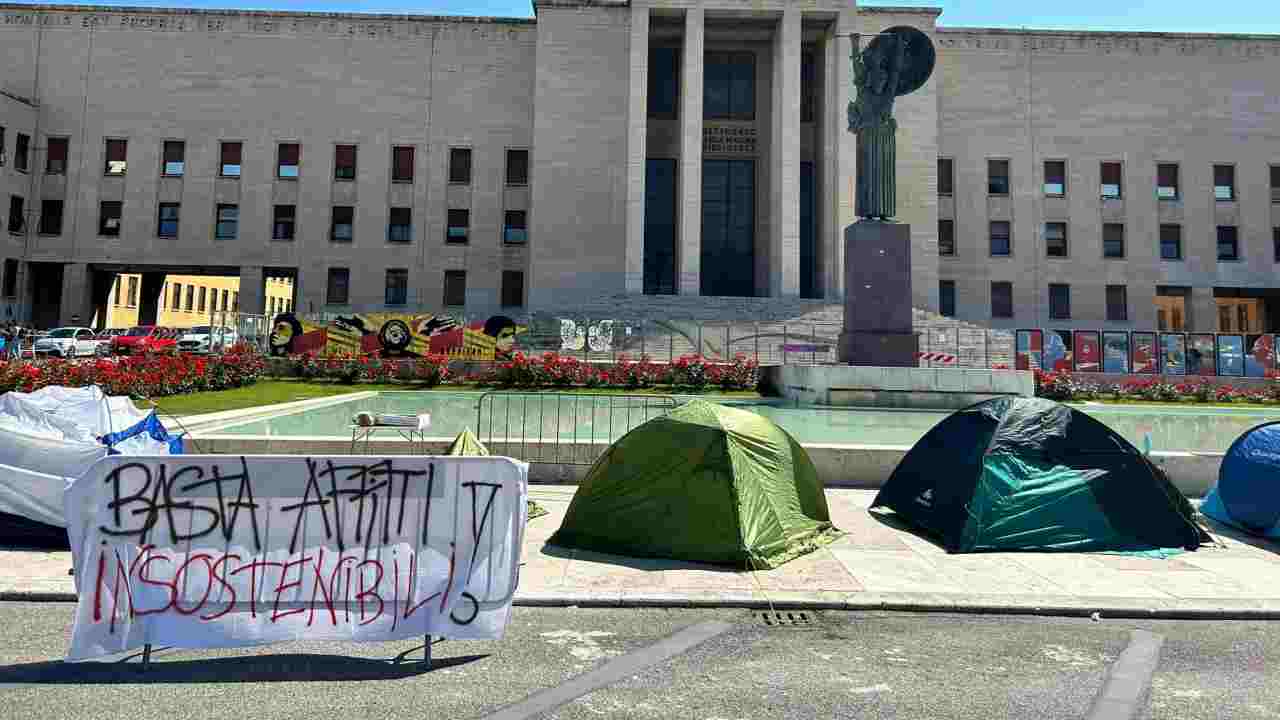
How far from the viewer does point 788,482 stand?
8.34m

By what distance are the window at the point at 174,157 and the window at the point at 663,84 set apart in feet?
102

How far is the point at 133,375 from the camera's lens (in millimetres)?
20109

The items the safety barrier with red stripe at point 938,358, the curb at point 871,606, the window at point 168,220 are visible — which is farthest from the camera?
the window at point 168,220

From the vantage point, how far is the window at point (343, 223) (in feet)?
163

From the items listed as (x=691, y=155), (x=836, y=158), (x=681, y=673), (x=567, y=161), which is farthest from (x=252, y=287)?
(x=681, y=673)

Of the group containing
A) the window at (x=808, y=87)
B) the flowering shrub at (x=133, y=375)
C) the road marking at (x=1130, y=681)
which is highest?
the window at (x=808, y=87)

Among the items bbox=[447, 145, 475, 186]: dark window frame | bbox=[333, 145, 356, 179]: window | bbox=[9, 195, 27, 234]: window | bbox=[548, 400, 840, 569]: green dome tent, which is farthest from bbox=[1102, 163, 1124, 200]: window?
bbox=[9, 195, 27, 234]: window

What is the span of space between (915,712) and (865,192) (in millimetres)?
18677

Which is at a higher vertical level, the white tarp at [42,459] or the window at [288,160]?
the window at [288,160]

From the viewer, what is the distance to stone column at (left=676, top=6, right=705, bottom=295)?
4322 centimetres

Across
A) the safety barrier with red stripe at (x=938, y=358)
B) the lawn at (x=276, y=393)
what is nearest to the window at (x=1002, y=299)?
the safety barrier with red stripe at (x=938, y=358)

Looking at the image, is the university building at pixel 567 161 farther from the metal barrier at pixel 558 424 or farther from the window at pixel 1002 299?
the metal barrier at pixel 558 424

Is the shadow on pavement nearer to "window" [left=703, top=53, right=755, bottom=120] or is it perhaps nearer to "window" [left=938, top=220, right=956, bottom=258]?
"window" [left=703, top=53, right=755, bottom=120]

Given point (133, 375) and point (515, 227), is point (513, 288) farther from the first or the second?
point (133, 375)
